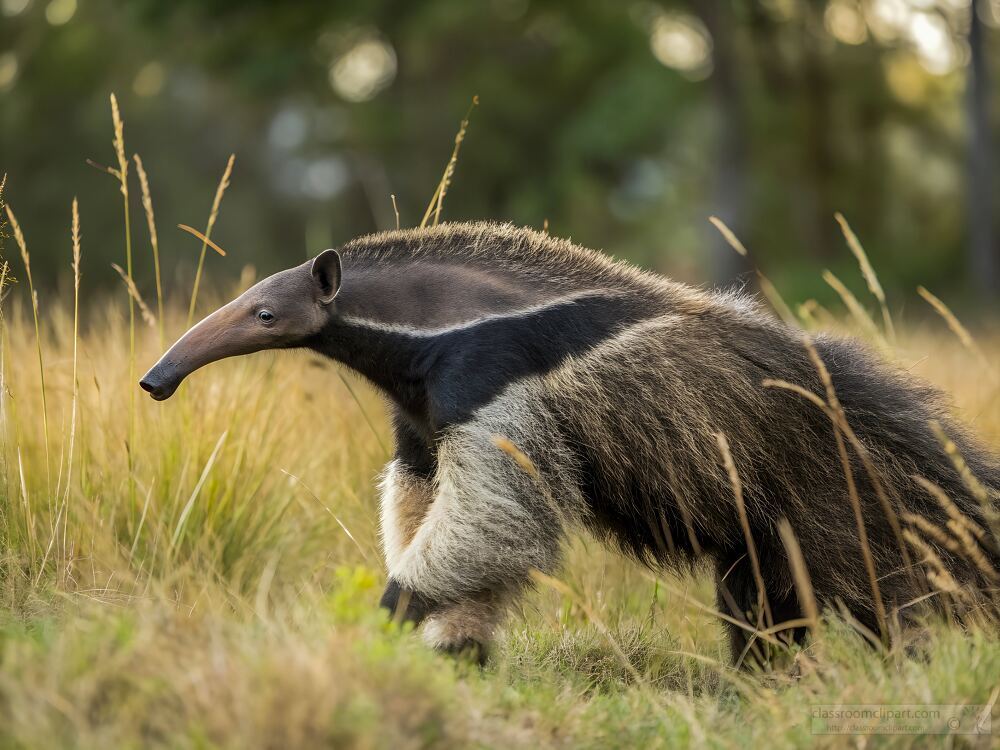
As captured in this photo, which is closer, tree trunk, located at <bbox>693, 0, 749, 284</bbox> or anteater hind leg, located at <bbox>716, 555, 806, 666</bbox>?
anteater hind leg, located at <bbox>716, 555, 806, 666</bbox>


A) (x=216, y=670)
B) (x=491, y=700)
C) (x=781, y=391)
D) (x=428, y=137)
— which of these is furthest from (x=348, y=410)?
(x=428, y=137)

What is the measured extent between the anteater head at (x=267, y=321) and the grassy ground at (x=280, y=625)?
346 millimetres

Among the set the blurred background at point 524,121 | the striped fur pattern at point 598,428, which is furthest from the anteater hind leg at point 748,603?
the blurred background at point 524,121

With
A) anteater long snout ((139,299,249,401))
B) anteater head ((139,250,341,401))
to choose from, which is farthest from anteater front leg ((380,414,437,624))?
anteater long snout ((139,299,249,401))

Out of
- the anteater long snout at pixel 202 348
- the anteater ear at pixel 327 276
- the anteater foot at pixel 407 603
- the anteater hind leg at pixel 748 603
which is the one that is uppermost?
the anteater ear at pixel 327 276

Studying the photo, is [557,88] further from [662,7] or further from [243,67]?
[243,67]

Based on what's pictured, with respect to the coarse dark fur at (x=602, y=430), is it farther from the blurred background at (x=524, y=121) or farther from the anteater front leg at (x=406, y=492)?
the blurred background at (x=524, y=121)

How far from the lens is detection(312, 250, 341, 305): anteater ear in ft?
13.2

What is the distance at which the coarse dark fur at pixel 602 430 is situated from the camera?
387 centimetres

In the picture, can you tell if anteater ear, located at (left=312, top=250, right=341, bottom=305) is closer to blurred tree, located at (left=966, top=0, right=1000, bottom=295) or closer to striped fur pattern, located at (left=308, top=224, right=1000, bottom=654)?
striped fur pattern, located at (left=308, top=224, right=1000, bottom=654)

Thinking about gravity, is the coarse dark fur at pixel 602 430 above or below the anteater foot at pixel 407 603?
above

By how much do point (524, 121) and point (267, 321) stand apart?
64.2 ft

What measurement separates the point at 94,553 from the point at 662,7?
16.0 meters

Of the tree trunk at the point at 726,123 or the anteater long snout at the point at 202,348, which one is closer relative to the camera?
the anteater long snout at the point at 202,348
